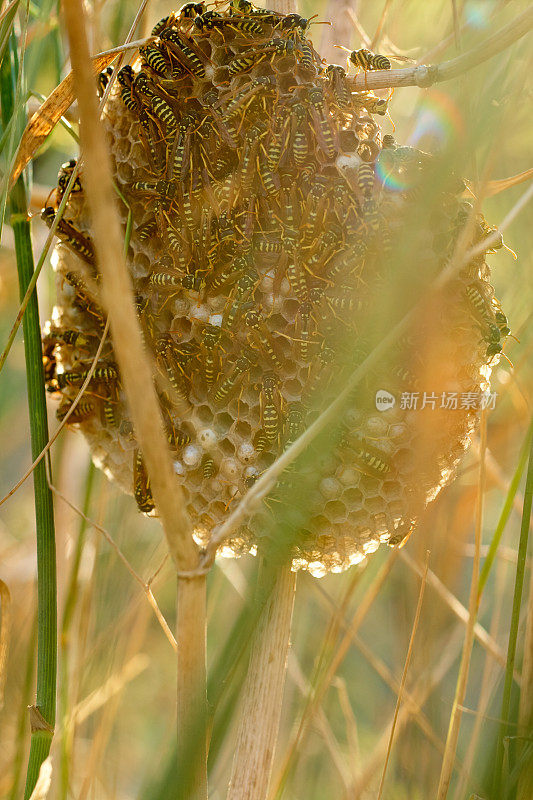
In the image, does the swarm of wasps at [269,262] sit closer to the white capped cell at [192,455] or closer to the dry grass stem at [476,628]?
the white capped cell at [192,455]

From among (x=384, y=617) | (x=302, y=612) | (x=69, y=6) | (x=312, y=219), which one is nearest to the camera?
(x=69, y=6)

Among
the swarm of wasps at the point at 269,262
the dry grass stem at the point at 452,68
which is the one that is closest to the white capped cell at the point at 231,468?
the swarm of wasps at the point at 269,262

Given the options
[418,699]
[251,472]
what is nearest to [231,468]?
[251,472]

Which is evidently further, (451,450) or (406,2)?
(406,2)

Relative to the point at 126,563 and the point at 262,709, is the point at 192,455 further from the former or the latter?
the point at 262,709

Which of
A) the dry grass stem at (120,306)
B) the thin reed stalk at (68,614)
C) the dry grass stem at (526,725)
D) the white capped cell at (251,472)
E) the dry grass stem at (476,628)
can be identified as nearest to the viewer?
the dry grass stem at (120,306)

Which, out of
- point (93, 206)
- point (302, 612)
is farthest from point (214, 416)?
point (302, 612)

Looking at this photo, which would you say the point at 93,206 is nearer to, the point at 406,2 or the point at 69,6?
the point at 69,6
